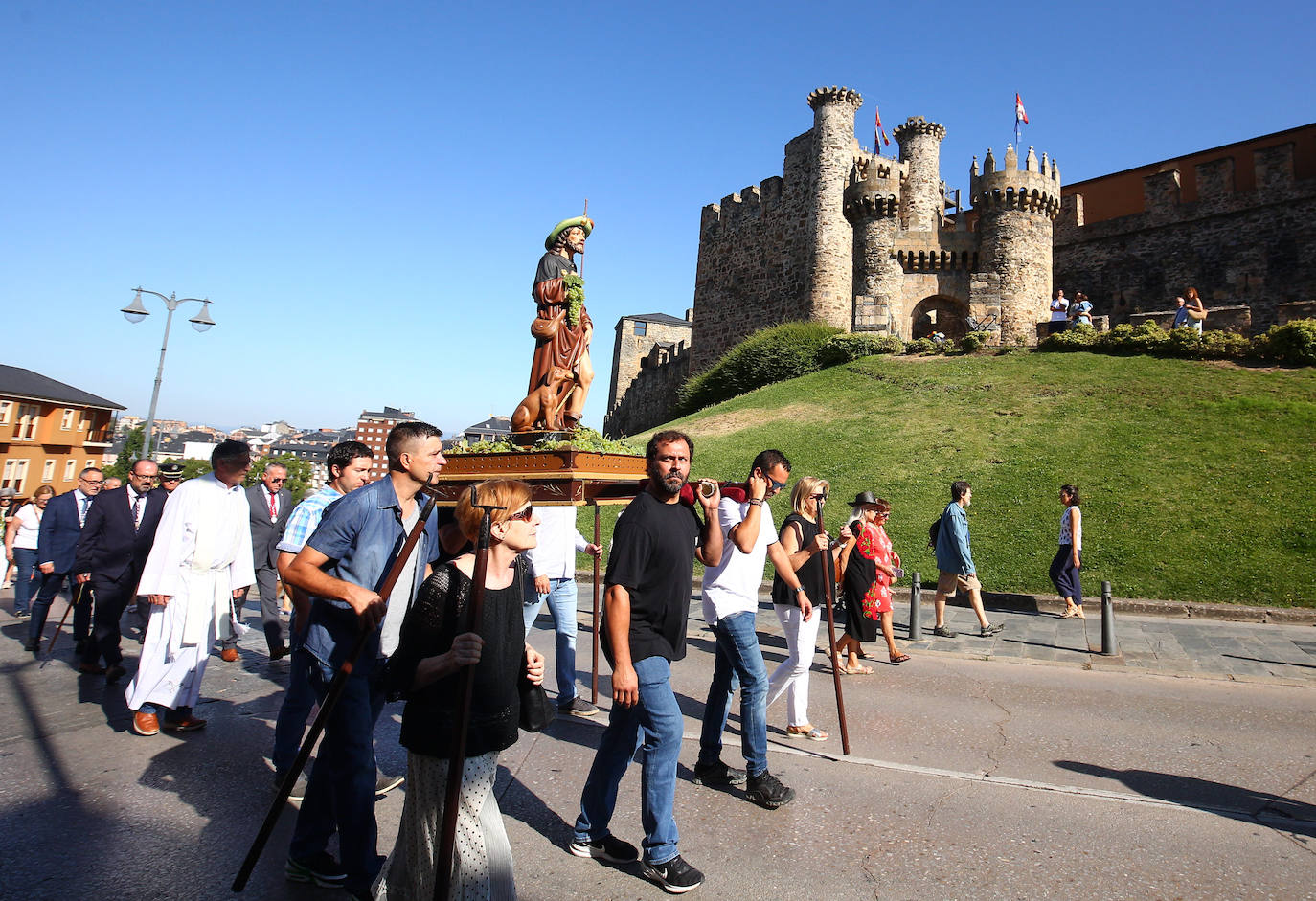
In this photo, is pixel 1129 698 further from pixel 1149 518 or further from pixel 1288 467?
pixel 1288 467

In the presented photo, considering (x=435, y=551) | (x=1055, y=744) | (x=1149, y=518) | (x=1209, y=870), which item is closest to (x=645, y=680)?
(x=435, y=551)

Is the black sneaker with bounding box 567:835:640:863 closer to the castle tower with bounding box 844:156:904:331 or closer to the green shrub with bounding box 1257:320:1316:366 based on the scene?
the green shrub with bounding box 1257:320:1316:366

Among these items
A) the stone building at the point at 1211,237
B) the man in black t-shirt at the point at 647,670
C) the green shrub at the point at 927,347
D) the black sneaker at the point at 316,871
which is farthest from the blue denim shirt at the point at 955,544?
the stone building at the point at 1211,237

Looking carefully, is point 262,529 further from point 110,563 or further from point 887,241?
point 887,241

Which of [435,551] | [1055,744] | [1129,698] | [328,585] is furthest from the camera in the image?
[1129,698]

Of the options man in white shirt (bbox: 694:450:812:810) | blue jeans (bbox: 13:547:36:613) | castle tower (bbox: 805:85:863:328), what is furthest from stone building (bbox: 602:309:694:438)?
man in white shirt (bbox: 694:450:812:810)

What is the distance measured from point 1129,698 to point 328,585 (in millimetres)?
7115

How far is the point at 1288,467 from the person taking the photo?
1407 cm

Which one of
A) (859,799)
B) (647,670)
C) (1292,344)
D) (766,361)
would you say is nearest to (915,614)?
(859,799)

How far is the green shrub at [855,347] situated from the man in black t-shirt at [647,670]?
26542mm

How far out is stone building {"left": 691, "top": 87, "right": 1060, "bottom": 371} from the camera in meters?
30.8

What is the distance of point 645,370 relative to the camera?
47531 mm

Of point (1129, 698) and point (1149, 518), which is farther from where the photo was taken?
point (1149, 518)

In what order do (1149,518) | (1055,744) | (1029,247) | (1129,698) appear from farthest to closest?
(1029,247)
(1149,518)
(1129,698)
(1055,744)
